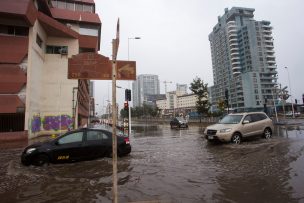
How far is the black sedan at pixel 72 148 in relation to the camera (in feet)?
28.6

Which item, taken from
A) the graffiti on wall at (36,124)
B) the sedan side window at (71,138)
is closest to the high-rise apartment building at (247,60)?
the graffiti on wall at (36,124)

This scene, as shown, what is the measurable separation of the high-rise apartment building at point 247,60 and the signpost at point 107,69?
97.2m

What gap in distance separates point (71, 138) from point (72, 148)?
399 millimetres

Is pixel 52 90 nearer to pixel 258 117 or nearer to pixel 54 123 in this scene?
pixel 54 123

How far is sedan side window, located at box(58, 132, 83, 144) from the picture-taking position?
9.13 m

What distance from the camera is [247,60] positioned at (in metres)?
105

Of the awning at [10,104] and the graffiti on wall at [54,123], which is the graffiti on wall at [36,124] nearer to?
the graffiti on wall at [54,123]

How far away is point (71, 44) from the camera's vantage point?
32062mm

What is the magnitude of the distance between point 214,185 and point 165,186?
121 centimetres

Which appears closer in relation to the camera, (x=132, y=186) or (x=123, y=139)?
(x=132, y=186)

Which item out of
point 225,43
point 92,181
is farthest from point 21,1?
point 225,43

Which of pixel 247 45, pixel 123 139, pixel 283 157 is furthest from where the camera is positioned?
pixel 247 45

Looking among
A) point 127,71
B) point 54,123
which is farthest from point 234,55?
point 127,71

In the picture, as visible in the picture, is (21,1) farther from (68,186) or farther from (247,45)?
(247,45)
